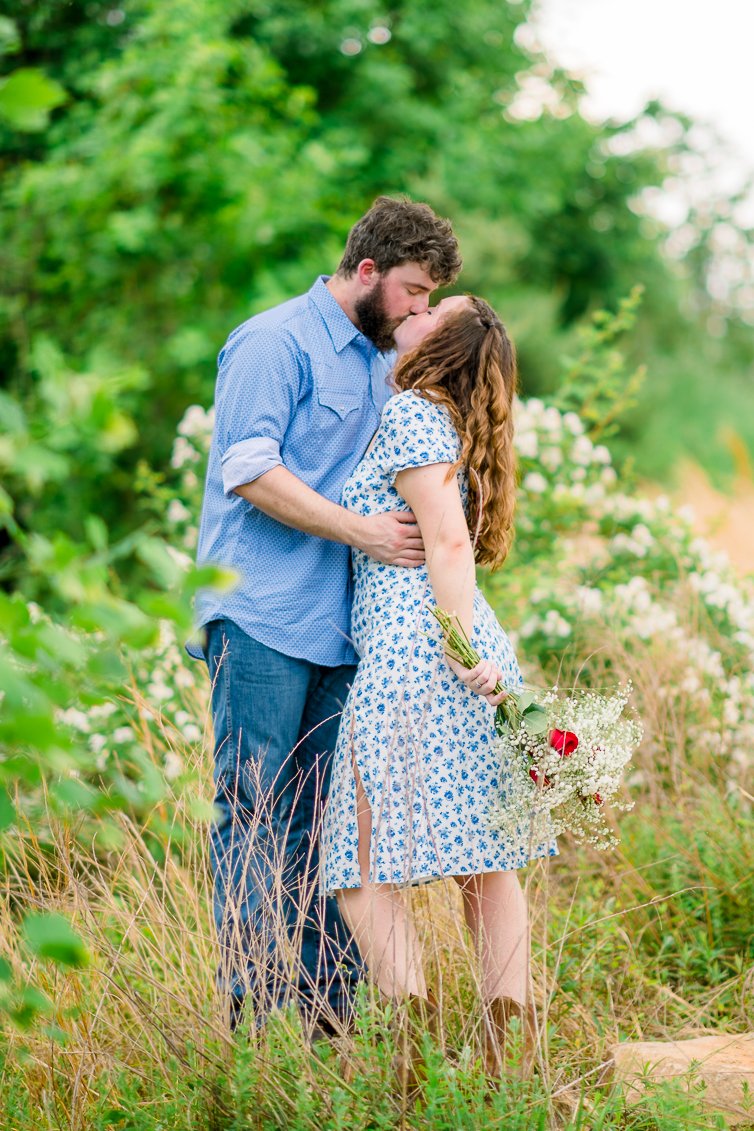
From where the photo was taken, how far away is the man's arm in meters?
2.84

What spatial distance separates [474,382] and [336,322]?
0.55 meters

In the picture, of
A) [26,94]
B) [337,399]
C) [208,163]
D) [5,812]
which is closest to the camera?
[26,94]

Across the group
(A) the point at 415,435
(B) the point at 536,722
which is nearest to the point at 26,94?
(A) the point at 415,435

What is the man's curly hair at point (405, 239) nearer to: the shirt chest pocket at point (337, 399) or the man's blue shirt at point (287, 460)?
the man's blue shirt at point (287, 460)

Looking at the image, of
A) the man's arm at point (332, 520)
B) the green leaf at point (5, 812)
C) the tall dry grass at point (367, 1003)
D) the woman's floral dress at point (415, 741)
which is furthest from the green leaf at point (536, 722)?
the green leaf at point (5, 812)

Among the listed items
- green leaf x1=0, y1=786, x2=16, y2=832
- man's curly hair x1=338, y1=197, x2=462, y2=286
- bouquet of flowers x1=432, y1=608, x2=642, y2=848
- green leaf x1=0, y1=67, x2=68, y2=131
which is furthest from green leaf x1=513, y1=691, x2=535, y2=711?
green leaf x1=0, y1=67, x2=68, y2=131

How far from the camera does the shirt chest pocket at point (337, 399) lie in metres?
3.11

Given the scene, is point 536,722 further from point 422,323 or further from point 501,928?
point 422,323

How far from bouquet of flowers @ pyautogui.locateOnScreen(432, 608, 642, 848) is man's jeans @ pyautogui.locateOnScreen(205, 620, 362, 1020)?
446mm

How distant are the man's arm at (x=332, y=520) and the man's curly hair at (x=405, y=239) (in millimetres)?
708

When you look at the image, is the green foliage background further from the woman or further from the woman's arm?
the woman's arm

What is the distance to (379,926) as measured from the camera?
8.88ft

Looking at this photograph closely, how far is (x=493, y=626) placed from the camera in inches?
116

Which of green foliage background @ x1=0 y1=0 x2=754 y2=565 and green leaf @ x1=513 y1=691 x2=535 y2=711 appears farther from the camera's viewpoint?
green foliage background @ x1=0 y1=0 x2=754 y2=565
